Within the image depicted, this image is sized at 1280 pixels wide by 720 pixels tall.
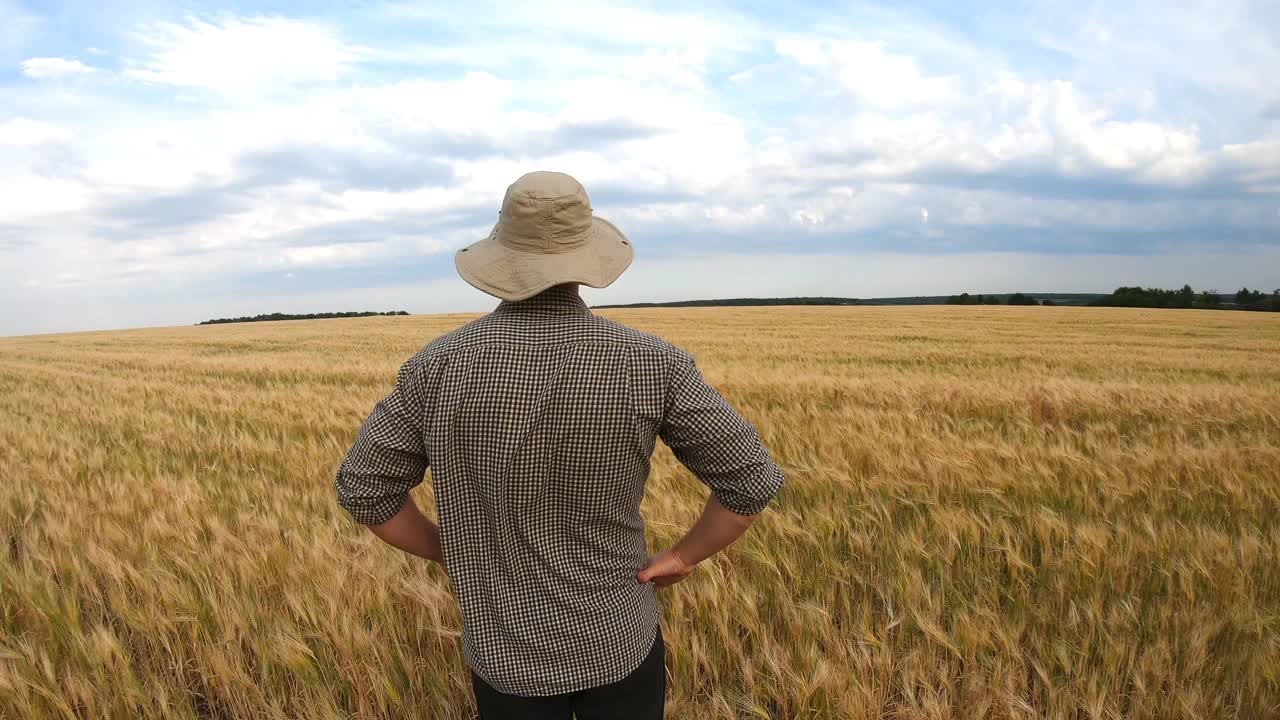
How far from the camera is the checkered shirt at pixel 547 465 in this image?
1.29m

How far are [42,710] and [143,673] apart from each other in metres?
0.28

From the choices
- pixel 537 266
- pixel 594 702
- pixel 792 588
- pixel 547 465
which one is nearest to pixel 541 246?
pixel 537 266

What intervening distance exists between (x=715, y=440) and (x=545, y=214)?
20.5 inches

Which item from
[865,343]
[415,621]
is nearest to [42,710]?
[415,621]

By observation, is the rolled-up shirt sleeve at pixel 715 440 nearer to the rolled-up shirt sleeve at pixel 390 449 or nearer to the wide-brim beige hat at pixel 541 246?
the wide-brim beige hat at pixel 541 246

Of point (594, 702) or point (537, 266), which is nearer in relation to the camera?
point (537, 266)

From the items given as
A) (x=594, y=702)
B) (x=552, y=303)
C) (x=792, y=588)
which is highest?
(x=552, y=303)

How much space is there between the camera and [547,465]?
1.32 meters

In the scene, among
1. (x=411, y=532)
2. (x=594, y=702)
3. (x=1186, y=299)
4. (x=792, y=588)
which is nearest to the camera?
(x=594, y=702)

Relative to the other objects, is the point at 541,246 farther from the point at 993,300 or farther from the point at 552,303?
the point at 993,300

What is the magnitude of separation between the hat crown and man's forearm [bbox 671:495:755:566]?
1.93 feet

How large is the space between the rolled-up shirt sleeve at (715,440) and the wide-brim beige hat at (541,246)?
0.25 metres

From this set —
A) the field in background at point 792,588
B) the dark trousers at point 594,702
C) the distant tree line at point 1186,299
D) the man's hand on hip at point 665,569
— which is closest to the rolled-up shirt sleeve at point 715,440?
the man's hand on hip at point 665,569

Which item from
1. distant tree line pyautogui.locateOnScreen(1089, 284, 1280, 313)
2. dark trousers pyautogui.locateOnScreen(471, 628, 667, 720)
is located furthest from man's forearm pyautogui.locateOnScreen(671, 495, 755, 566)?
distant tree line pyautogui.locateOnScreen(1089, 284, 1280, 313)
